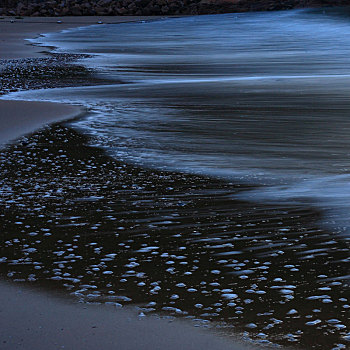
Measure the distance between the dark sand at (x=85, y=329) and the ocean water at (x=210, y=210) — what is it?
100mm

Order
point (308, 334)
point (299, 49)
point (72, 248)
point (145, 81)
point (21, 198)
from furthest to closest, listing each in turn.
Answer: point (299, 49), point (145, 81), point (21, 198), point (72, 248), point (308, 334)

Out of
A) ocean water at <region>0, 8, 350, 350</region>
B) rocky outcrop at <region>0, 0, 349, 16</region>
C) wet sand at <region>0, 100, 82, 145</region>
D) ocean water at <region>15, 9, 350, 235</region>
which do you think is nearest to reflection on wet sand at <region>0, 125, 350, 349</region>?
ocean water at <region>0, 8, 350, 350</region>

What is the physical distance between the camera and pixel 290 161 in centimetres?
559

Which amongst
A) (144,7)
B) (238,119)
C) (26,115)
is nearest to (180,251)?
(238,119)

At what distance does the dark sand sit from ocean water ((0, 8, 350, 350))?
0.10 m

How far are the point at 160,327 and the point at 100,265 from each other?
2.33ft

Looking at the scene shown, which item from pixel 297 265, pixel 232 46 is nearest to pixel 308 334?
pixel 297 265

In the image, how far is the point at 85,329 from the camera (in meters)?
2.76

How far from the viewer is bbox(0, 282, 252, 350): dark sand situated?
8.60 ft

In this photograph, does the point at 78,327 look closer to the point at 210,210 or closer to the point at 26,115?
the point at 210,210

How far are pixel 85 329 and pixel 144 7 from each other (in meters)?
45.5

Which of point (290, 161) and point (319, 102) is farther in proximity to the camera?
point (319, 102)

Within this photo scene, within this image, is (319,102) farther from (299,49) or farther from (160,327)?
(299,49)

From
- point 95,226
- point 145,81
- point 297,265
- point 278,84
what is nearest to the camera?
point 297,265
